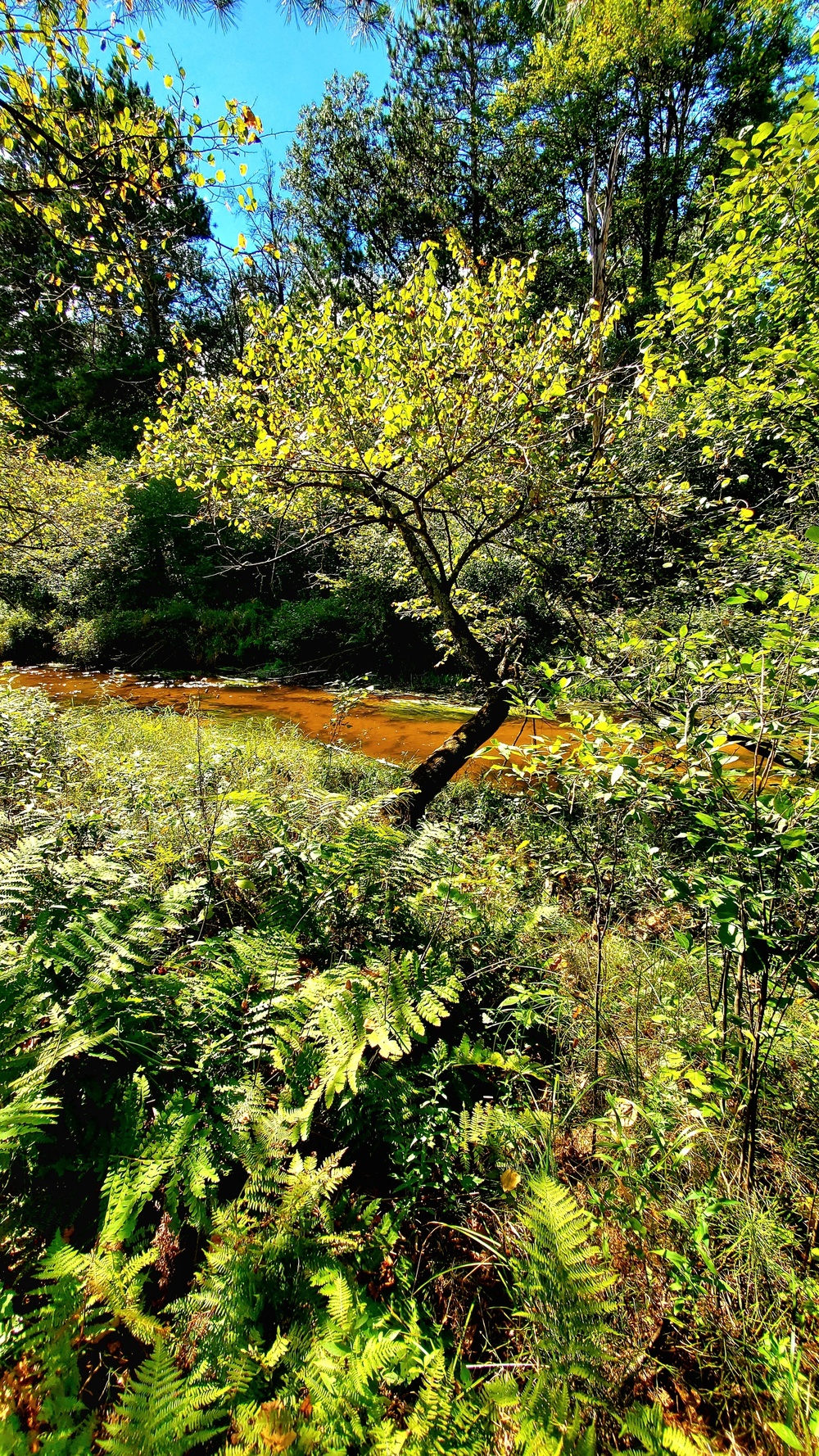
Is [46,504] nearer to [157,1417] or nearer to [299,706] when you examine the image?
[299,706]

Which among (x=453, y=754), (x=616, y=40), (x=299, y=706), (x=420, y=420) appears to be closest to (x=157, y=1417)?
(x=453, y=754)

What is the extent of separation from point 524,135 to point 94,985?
1197 inches

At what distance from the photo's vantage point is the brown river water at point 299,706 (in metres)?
9.00

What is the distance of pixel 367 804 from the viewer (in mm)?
2906

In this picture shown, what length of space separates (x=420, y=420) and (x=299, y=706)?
8077 millimetres

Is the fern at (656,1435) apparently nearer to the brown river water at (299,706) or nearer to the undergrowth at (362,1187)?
the undergrowth at (362,1187)

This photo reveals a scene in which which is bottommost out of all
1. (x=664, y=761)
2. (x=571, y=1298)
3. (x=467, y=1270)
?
(x=467, y=1270)

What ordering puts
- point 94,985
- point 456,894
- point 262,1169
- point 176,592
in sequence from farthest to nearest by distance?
point 176,592
point 456,894
point 94,985
point 262,1169

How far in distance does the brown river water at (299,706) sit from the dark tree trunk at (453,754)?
2151mm

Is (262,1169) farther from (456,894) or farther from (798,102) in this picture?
(798,102)

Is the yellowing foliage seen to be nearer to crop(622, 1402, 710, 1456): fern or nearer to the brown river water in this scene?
the brown river water

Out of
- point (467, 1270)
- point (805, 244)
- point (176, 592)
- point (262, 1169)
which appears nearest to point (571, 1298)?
point (467, 1270)

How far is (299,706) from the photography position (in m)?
11.6

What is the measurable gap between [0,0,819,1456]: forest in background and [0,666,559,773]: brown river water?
254 centimetres
